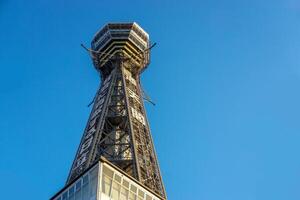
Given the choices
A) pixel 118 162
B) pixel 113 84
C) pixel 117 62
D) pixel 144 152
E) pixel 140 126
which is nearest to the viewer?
pixel 118 162

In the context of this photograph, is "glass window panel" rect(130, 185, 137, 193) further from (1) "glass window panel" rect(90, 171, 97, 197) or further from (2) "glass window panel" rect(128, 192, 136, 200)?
(1) "glass window panel" rect(90, 171, 97, 197)

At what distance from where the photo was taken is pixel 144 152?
64.7 m

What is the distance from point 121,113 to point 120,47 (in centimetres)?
1641

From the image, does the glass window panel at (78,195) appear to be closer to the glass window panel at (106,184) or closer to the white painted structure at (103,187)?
the white painted structure at (103,187)

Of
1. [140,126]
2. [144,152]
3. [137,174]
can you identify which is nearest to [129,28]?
[140,126]

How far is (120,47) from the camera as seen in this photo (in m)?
85.3

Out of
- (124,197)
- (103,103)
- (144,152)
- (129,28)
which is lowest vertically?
(124,197)

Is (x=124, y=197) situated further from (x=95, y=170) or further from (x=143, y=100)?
(x=143, y=100)

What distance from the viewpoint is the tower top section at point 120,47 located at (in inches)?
3374

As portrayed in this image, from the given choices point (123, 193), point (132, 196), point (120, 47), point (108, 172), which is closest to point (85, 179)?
point (108, 172)

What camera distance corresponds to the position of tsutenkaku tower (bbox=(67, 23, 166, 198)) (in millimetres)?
61000

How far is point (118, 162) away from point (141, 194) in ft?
61.8

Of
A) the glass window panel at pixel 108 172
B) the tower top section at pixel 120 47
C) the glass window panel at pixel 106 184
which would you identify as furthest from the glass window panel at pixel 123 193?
the tower top section at pixel 120 47

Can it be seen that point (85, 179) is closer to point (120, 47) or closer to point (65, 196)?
point (65, 196)
